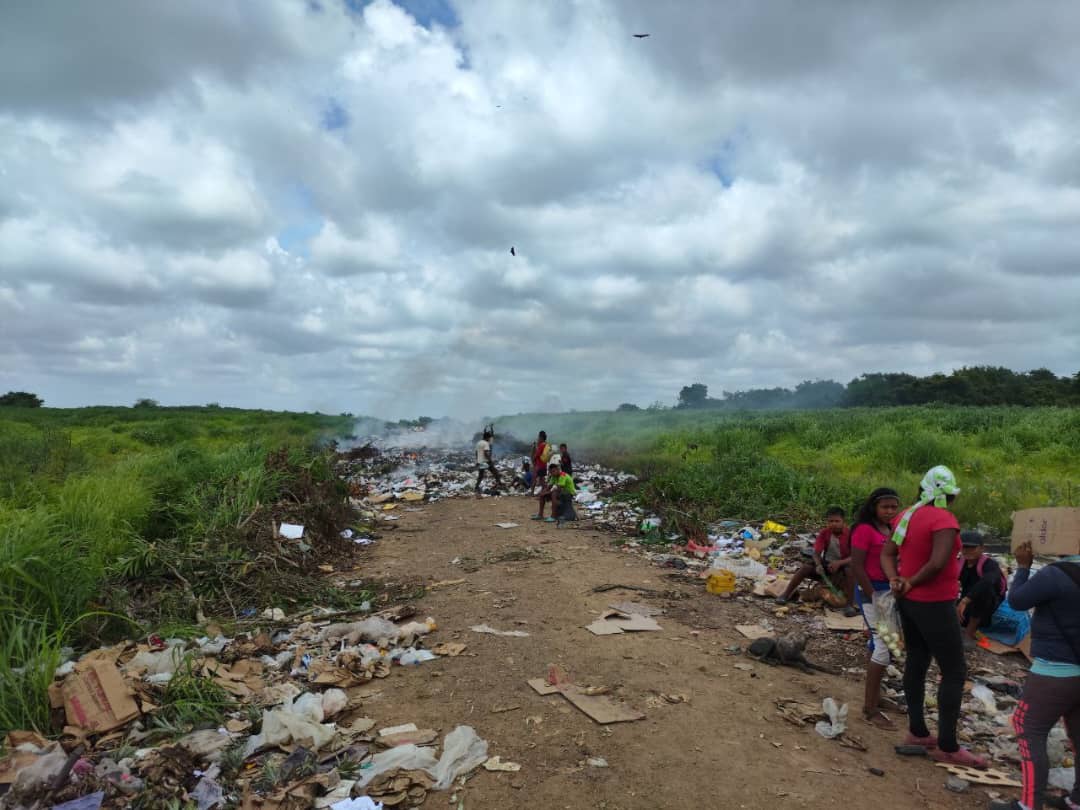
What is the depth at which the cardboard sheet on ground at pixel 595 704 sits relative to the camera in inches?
153

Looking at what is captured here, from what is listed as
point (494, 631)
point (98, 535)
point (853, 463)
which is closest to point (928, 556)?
point (494, 631)

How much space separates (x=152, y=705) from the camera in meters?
3.88

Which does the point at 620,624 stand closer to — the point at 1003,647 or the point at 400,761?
the point at 400,761

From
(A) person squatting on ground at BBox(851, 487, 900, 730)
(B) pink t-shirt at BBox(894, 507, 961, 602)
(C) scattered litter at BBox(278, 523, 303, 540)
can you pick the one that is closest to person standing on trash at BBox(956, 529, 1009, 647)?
(A) person squatting on ground at BBox(851, 487, 900, 730)

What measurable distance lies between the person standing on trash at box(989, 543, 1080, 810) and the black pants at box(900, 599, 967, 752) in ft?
1.34

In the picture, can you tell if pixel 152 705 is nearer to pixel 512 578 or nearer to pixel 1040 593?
pixel 512 578

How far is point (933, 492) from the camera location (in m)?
3.48

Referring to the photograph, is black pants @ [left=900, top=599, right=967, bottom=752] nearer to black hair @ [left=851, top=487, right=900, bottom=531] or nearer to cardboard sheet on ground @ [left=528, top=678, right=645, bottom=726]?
black hair @ [left=851, top=487, right=900, bottom=531]

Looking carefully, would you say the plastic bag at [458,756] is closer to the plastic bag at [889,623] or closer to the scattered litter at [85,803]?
the scattered litter at [85,803]

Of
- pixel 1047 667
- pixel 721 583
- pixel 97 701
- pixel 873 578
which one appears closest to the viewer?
pixel 1047 667

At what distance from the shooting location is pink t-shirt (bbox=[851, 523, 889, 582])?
13.2ft

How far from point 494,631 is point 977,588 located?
3939 mm

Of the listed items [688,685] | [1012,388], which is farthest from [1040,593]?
[1012,388]

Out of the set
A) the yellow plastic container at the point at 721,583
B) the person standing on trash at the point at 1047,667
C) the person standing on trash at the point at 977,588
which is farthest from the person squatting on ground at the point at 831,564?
the person standing on trash at the point at 1047,667
